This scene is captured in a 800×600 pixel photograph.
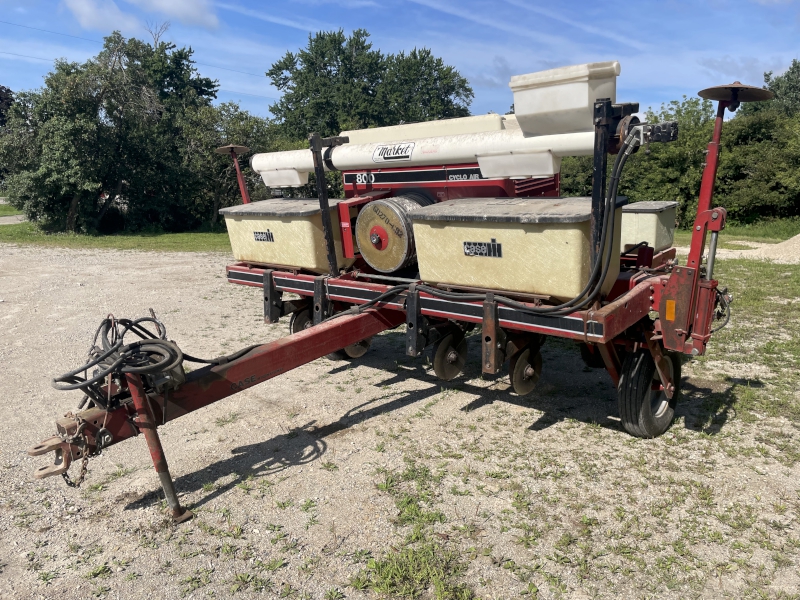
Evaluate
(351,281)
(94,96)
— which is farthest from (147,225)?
(351,281)

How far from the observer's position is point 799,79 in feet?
151

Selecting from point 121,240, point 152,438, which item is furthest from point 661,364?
point 121,240

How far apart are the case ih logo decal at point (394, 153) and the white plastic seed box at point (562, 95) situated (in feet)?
4.33

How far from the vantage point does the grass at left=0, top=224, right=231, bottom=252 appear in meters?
17.4

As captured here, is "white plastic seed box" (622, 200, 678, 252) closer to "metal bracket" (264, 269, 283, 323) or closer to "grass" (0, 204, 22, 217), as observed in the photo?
"metal bracket" (264, 269, 283, 323)

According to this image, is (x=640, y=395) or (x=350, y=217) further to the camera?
(x=350, y=217)

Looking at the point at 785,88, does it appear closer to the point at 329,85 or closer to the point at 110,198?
the point at 329,85

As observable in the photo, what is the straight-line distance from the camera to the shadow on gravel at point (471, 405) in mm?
4020

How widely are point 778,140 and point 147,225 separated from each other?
24838mm

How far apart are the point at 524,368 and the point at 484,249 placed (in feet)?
3.36

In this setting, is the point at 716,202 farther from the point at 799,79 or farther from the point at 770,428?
the point at 799,79

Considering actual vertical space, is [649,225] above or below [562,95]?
below

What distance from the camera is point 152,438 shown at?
10.9 ft

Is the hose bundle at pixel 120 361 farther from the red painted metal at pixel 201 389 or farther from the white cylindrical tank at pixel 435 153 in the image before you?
the white cylindrical tank at pixel 435 153
